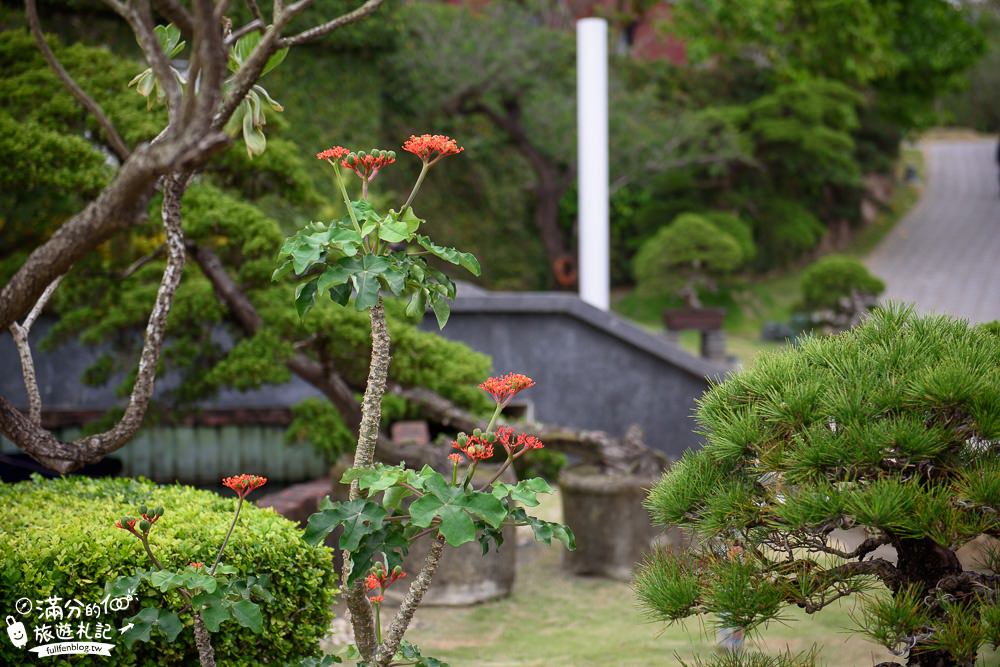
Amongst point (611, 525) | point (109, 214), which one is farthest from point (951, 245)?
point (109, 214)

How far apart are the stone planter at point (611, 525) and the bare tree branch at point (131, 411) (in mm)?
3407

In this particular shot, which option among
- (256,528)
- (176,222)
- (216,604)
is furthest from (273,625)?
(176,222)

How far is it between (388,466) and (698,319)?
39.5 feet

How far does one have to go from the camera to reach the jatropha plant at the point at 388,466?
262 centimetres

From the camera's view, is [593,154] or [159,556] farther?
[593,154]

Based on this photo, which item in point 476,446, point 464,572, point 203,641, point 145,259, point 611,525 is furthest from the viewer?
point 611,525

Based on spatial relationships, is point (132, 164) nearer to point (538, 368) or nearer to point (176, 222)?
point (176, 222)

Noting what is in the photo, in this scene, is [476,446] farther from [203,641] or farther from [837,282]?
[837,282]

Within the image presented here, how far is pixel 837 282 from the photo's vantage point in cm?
1473

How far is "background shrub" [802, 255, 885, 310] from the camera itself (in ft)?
47.9

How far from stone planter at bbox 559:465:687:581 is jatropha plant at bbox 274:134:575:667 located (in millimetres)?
3524

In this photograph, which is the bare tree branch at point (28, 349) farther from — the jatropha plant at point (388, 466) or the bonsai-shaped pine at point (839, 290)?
the bonsai-shaped pine at point (839, 290)

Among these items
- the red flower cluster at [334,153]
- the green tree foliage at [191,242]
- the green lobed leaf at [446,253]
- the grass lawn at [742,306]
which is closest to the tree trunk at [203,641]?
the green lobed leaf at [446,253]

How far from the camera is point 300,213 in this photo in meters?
8.52
